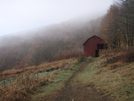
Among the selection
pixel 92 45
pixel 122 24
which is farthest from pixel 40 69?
pixel 92 45

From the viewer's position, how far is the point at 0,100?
5.07 m

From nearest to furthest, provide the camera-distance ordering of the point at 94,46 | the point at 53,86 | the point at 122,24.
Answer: the point at 53,86 → the point at 122,24 → the point at 94,46

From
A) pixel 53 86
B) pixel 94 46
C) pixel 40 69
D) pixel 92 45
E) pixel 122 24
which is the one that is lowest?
pixel 40 69

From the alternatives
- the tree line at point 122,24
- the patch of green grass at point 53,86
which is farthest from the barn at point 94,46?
the patch of green grass at point 53,86

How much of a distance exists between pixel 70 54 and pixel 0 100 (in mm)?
21805

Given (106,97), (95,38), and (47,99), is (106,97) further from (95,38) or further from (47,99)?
(95,38)

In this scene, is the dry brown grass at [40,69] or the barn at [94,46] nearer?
the dry brown grass at [40,69]

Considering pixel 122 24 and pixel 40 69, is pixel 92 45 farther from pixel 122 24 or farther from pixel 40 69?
pixel 40 69

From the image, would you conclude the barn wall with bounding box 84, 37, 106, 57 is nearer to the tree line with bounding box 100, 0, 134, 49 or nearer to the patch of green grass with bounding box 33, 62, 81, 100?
the tree line with bounding box 100, 0, 134, 49

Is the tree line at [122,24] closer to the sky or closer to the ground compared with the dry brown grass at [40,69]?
closer to the sky

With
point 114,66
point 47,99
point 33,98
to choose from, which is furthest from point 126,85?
point 114,66

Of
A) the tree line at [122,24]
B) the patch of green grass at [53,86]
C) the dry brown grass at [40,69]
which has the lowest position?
the dry brown grass at [40,69]

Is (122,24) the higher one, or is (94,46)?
(122,24)

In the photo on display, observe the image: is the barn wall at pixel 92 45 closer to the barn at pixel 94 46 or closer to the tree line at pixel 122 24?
the barn at pixel 94 46
